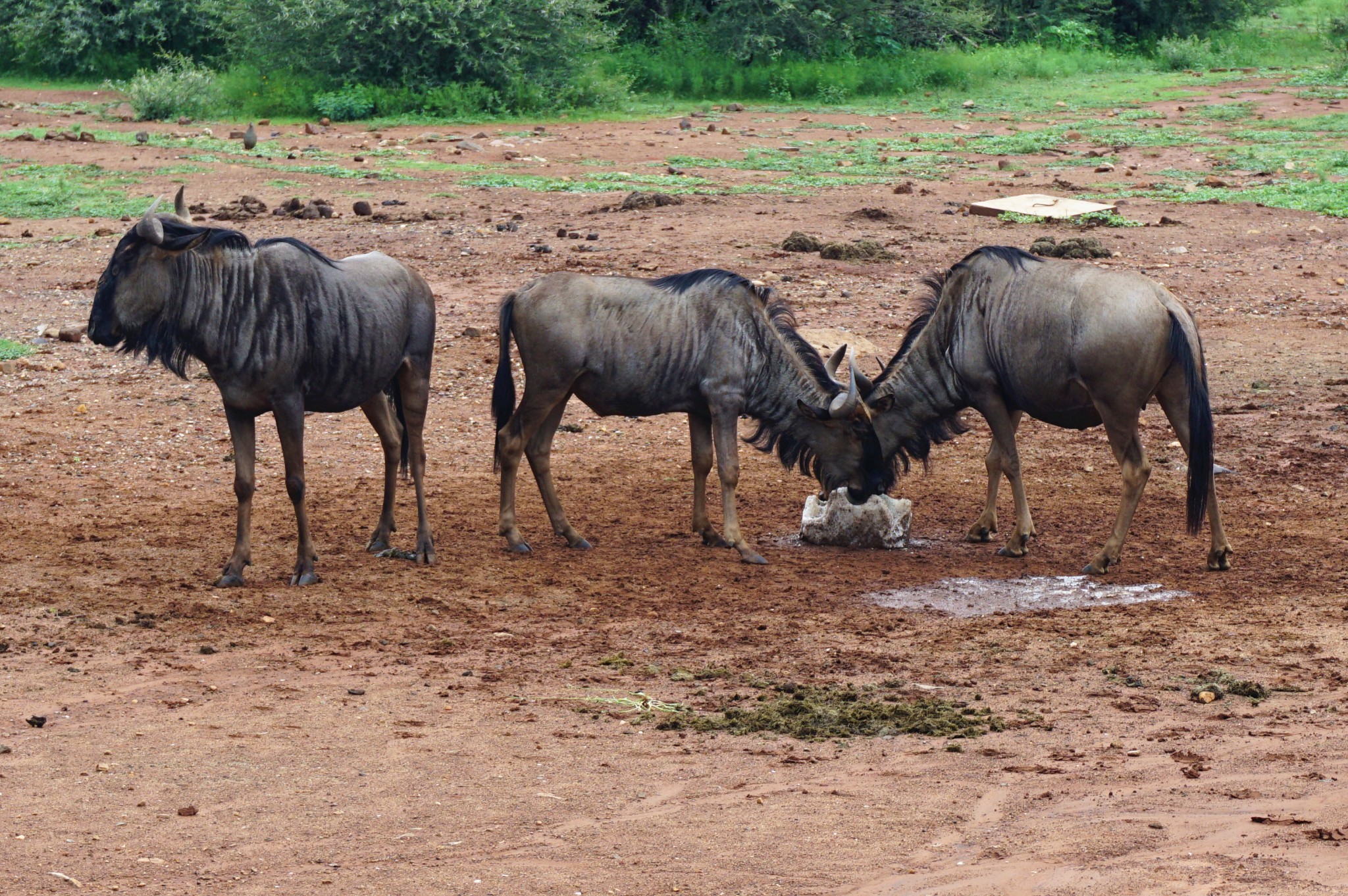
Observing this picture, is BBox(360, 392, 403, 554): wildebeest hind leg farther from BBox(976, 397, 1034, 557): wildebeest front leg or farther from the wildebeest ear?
BBox(976, 397, 1034, 557): wildebeest front leg

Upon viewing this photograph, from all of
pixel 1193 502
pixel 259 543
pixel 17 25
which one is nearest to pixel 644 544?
pixel 259 543

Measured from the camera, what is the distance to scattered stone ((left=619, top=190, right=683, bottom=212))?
18.7 m

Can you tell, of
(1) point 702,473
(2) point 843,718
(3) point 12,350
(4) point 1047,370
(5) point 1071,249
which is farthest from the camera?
(5) point 1071,249

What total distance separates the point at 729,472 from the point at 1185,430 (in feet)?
8.58

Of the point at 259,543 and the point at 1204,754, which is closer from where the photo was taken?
the point at 1204,754

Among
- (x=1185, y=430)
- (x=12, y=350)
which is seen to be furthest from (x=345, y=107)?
(x=1185, y=430)

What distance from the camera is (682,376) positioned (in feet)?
31.2

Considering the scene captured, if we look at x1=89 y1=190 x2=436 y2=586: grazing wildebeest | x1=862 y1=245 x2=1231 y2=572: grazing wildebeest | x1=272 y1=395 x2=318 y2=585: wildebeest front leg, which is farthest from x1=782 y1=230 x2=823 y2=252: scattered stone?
x1=272 y1=395 x2=318 y2=585: wildebeest front leg

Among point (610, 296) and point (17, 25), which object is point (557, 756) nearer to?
point (610, 296)

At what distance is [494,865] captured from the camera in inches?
205

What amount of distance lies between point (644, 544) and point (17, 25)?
29568 mm

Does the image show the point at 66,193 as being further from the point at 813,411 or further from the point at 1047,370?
the point at 1047,370

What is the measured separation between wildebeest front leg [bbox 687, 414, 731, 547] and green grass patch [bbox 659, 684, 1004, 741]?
9.45 feet

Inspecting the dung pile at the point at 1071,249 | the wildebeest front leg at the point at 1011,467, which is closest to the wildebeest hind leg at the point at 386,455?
the wildebeest front leg at the point at 1011,467
